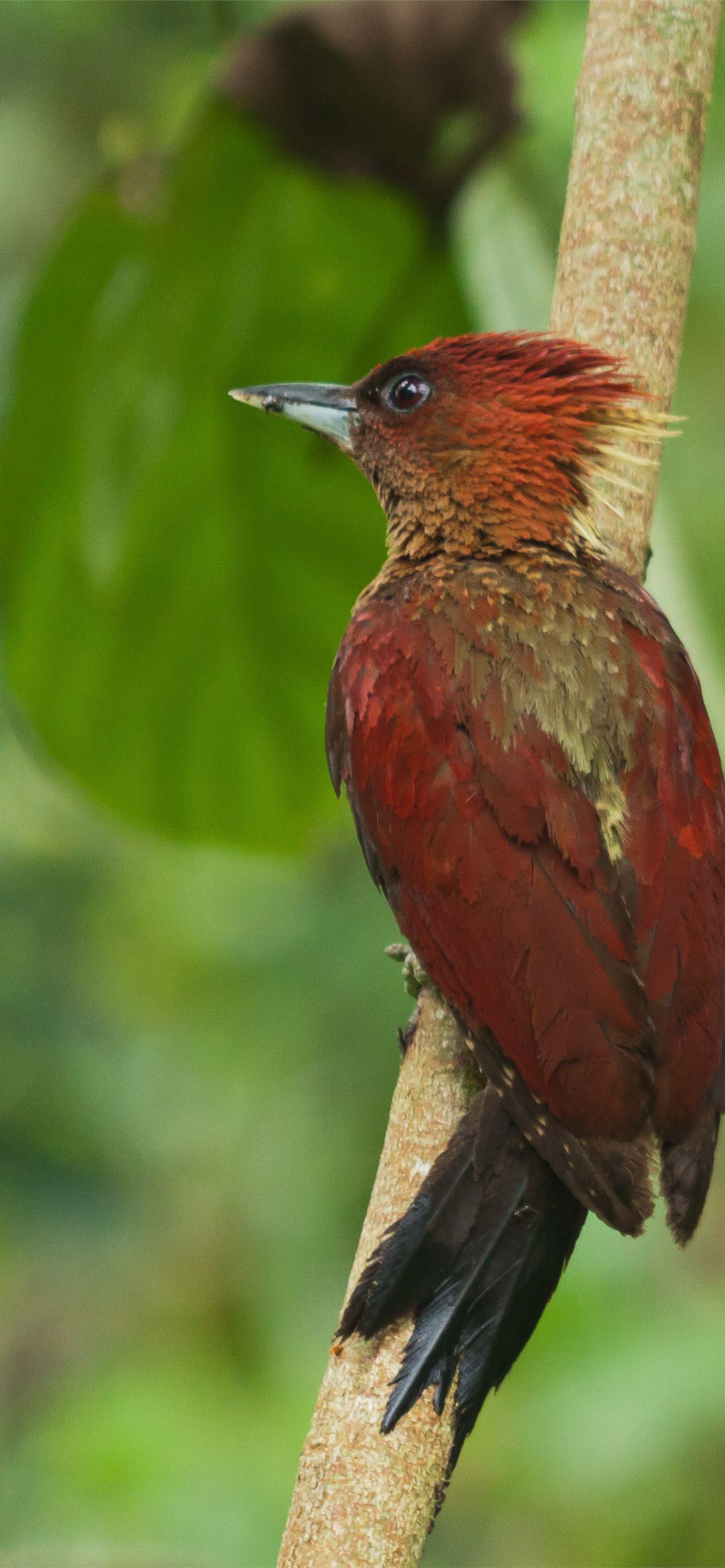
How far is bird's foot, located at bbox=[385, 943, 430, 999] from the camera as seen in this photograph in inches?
87.8

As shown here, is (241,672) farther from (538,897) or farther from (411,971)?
(538,897)

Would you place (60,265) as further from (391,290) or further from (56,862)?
(56,862)

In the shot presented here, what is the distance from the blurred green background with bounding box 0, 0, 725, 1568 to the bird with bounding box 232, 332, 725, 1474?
0.39 meters

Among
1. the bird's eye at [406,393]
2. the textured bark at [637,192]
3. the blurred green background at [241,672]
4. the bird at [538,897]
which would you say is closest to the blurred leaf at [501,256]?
the blurred green background at [241,672]

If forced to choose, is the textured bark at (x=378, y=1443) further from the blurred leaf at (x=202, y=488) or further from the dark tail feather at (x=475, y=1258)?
the blurred leaf at (x=202, y=488)

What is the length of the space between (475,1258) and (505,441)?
1.15 m

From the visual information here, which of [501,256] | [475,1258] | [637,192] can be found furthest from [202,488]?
[475,1258]

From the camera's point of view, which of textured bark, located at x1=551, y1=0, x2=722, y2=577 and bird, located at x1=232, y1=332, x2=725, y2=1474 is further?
textured bark, located at x1=551, y1=0, x2=722, y2=577

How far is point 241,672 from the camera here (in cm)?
370

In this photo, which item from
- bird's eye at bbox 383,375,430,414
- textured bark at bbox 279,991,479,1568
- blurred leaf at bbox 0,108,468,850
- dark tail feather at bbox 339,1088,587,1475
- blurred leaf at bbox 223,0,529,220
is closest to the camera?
textured bark at bbox 279,991,479,1568

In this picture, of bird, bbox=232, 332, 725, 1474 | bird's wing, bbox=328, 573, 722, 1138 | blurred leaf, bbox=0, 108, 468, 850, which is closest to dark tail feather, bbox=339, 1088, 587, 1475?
bird, bbox=232, 332, 725, 1474

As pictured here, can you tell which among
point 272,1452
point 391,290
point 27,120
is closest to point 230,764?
point 391,290

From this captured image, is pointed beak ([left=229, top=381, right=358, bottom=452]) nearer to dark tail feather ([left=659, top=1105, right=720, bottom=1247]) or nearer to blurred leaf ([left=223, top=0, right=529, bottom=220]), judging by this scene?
blurred leaf ([left=223, top=0, right=529, bottom=220])

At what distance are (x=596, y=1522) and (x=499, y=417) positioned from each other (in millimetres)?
2094
